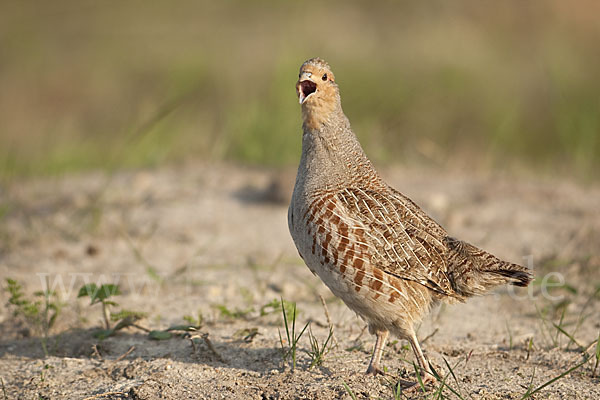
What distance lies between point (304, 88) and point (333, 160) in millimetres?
438

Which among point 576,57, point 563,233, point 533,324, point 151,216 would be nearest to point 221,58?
point 576,57

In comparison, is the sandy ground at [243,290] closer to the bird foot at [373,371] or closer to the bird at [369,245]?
the bird foot at [373,371]

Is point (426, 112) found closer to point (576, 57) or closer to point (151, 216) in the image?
point (576, 57)

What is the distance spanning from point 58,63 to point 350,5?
6.72 meters

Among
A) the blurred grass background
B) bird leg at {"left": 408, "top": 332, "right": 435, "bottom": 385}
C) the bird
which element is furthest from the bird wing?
the blurred grass background

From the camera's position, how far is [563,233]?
618cm

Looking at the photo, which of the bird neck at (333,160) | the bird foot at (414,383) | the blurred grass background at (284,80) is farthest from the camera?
the blurred grass background at (284,80)

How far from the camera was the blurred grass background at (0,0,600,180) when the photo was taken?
8328 millimetres

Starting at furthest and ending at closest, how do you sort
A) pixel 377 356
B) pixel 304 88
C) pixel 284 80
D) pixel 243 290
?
pixel 284 80 → pixel 243 290 → pixel 304 88 → pixel 377 356

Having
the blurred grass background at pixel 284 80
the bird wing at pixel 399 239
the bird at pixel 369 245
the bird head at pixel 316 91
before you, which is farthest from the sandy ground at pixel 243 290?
the bird head at pixel 316 91

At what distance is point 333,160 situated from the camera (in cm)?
381

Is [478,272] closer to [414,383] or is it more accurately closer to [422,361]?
[422,361]

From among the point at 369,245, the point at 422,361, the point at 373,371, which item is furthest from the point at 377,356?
the point at 369,245

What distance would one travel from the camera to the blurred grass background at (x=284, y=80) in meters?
8.33
